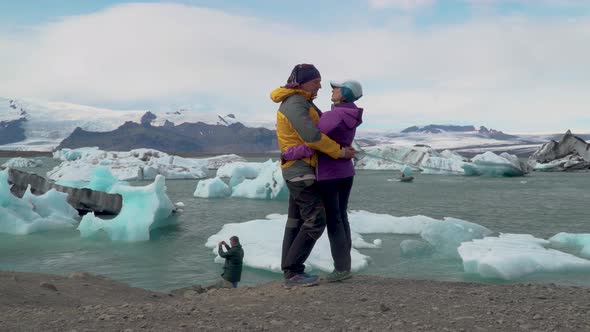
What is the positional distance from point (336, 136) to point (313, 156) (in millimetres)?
215

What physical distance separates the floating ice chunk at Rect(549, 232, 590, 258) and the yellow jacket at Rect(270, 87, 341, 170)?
7471 millimetres

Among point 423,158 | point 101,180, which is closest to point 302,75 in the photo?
point 101,180

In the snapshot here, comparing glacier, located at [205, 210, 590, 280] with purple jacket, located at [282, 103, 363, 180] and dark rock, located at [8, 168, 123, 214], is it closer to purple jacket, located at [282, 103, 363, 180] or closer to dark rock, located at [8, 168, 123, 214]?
purple jacket, located at [282, 103, 363, 180]

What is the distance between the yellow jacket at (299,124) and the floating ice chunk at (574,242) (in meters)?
7.47

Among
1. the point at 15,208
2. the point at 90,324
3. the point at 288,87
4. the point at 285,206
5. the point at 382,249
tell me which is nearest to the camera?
the point at 90,324

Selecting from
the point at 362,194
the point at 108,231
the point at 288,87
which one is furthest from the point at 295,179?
the point at 362,194

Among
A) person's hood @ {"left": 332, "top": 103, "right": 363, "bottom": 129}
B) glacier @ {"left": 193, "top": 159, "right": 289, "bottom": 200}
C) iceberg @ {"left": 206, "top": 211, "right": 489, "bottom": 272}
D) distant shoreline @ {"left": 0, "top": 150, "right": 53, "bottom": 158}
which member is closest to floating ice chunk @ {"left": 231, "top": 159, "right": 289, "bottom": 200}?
glacier @ {"left": 193, "top": 159, "right": 289, "bottom": 200}

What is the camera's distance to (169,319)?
10.8 feet

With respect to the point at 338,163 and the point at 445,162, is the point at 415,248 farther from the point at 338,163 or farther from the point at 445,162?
the point at 445,162

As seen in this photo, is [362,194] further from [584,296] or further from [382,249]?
[584,296]

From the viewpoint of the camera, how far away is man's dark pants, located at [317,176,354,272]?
13.1ft

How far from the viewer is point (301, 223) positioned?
419 centimetres

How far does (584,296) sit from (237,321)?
2471 millimetres

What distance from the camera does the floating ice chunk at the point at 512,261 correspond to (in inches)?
304
